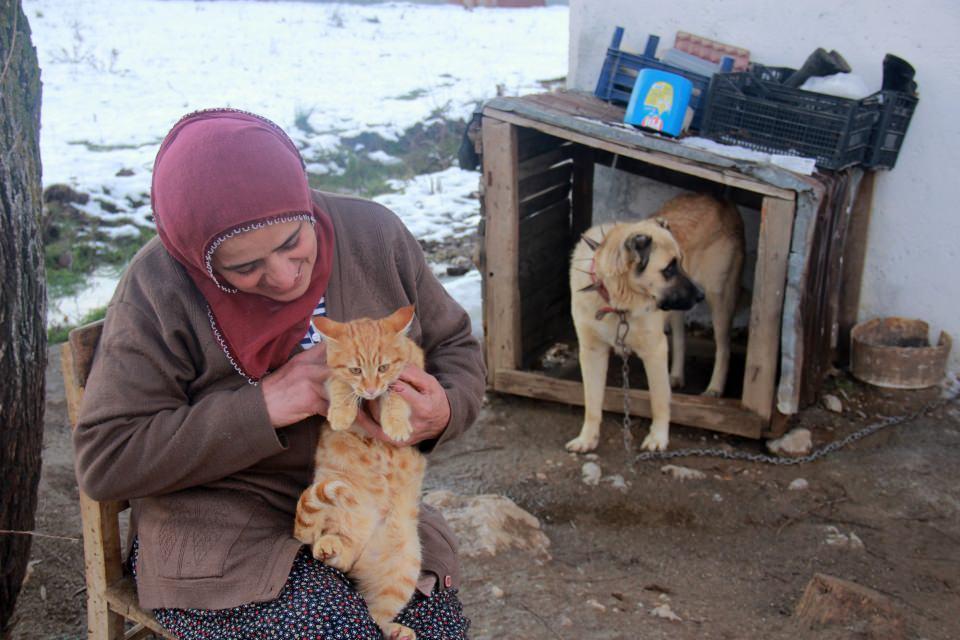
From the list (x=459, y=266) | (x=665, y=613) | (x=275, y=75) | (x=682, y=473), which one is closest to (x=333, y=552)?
(x=665, y=613)

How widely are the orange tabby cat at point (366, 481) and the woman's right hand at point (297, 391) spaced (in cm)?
3

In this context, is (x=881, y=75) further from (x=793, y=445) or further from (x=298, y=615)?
(x=298, y=615)

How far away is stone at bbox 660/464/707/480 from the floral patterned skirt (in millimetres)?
2820

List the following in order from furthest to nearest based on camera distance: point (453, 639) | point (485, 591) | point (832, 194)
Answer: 1. point (832, 194)
2. point (485, 591)
3. point (453, 639)

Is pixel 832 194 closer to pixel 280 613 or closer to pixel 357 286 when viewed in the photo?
pixel 357 286

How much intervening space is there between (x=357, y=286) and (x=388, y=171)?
755cm

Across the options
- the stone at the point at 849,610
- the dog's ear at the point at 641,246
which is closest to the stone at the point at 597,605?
the stone at the point at 849,610

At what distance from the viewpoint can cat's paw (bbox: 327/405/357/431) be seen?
78.0 inches

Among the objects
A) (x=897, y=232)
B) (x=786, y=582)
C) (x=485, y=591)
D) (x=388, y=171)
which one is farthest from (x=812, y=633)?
(x=388, y=171)

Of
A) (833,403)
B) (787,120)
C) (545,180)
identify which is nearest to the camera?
(787,120)

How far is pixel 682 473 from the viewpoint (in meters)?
4.57

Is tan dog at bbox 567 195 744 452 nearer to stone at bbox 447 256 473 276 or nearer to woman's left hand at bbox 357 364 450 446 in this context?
stone at bbox 447 256 473 276

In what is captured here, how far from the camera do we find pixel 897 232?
536 cm

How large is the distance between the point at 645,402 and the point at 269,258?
11.4 ft
